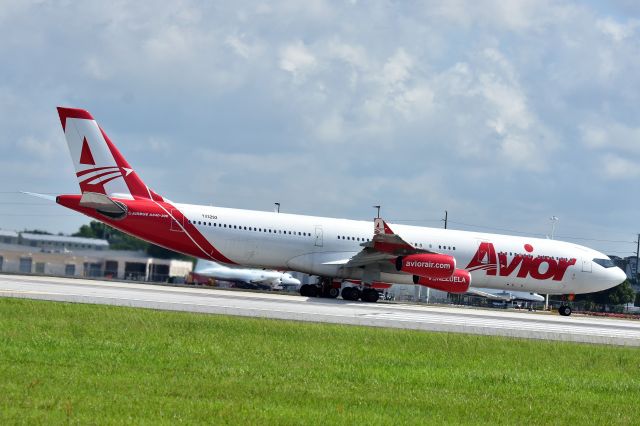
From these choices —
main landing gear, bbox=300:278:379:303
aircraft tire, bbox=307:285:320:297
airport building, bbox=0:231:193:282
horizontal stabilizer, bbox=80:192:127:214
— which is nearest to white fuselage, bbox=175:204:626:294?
main landing gear, bbox=300:278:379:303

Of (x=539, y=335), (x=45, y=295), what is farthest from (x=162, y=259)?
(x=539, y=335)

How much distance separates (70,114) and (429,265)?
54.2ft

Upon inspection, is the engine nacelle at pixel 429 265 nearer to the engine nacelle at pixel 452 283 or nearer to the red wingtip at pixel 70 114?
the engine nacelle at pixel 452 283

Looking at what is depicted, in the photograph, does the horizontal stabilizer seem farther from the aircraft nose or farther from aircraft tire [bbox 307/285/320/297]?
the aircraft nose

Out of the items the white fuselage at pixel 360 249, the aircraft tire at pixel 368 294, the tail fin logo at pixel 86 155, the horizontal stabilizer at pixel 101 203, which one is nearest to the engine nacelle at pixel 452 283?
the white fuselage at pixel 360 249

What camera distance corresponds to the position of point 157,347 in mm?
17641

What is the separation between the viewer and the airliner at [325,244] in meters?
39.2

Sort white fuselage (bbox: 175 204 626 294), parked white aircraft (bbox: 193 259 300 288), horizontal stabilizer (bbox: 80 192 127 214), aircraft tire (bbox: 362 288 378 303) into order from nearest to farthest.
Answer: horizontal stabilizer (bbox: 80 192 127 214) < white fuselage (bbox: 175 204 626 294) < aircraft tire (bbox: 362 288 378 303) < parked white aircraft (bbox: 193 259 300 288)

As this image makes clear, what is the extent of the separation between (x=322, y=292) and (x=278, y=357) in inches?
1010

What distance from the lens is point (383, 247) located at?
39750 millimetres

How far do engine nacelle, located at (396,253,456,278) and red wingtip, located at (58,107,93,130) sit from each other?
48.7 feet

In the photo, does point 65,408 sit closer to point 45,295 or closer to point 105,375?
point 105,375

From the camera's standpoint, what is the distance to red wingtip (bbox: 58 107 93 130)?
39.2 m

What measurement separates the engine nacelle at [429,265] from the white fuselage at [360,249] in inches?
57.2
